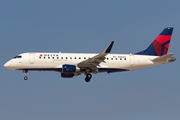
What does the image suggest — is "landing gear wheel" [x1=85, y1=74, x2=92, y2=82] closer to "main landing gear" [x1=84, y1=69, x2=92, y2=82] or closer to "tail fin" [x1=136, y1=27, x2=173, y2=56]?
"main landing gear" [x1=84, y1=69, x2=92, y2=82]

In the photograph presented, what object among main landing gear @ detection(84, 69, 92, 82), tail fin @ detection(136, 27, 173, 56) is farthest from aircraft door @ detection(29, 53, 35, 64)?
tail fin @ detection(136, 27, 173, 56)

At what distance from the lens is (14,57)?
5038cm

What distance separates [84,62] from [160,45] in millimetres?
13931

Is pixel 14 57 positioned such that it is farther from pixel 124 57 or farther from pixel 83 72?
pixel 124 57

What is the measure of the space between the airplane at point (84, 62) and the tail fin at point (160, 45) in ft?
0.53

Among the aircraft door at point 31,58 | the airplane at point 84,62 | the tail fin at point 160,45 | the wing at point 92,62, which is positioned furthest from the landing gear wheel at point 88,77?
the tail fin at point 160,45

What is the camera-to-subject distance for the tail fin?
178ft

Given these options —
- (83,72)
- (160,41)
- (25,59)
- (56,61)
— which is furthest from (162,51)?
(25,59)

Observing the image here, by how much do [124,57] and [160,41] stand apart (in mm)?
7383

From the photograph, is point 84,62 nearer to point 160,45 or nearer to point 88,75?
point 88,75

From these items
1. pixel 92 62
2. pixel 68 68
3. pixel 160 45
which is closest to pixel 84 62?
pixel 92 62

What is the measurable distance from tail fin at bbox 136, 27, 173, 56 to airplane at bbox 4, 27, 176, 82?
160 mm

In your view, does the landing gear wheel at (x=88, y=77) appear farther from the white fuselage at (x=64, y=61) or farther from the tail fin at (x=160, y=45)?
the tail fin at (x=160, y=45)

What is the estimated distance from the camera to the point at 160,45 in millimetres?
54625
